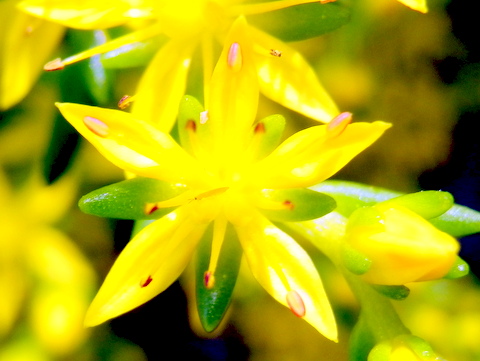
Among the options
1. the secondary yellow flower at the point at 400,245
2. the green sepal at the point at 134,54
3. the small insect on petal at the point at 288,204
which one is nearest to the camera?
the secondary yellow flower at the point at 400,245

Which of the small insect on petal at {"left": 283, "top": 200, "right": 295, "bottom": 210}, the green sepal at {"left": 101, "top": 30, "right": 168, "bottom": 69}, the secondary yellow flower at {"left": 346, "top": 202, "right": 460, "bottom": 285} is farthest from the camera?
the green sepal at {"left": 101, "top": 30, "right": 168, "bottom": 69}

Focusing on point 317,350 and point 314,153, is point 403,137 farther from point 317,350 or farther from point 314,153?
point 314,153

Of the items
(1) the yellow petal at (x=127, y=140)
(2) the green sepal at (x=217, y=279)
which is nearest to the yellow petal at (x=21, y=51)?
(1) the yellow petal at (x=127, y=140)

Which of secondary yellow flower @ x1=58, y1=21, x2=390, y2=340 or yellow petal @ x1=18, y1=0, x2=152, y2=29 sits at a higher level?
yellow petal @ x1=18, y1=0, x2=152, y2=29

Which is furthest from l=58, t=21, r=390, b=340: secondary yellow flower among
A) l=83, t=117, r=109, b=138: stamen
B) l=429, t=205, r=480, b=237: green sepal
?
l=429, t=205, r=480, b=237: green sepal

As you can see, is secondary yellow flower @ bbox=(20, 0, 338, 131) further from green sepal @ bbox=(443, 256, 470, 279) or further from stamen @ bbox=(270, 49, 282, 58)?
green sepal @ bbox=(443, 256, 470, 279)

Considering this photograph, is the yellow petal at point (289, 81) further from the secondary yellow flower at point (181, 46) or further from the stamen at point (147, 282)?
the stamen at point (147, 282)

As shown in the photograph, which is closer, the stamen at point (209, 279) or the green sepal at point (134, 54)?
the stamen at point (209, 279)
